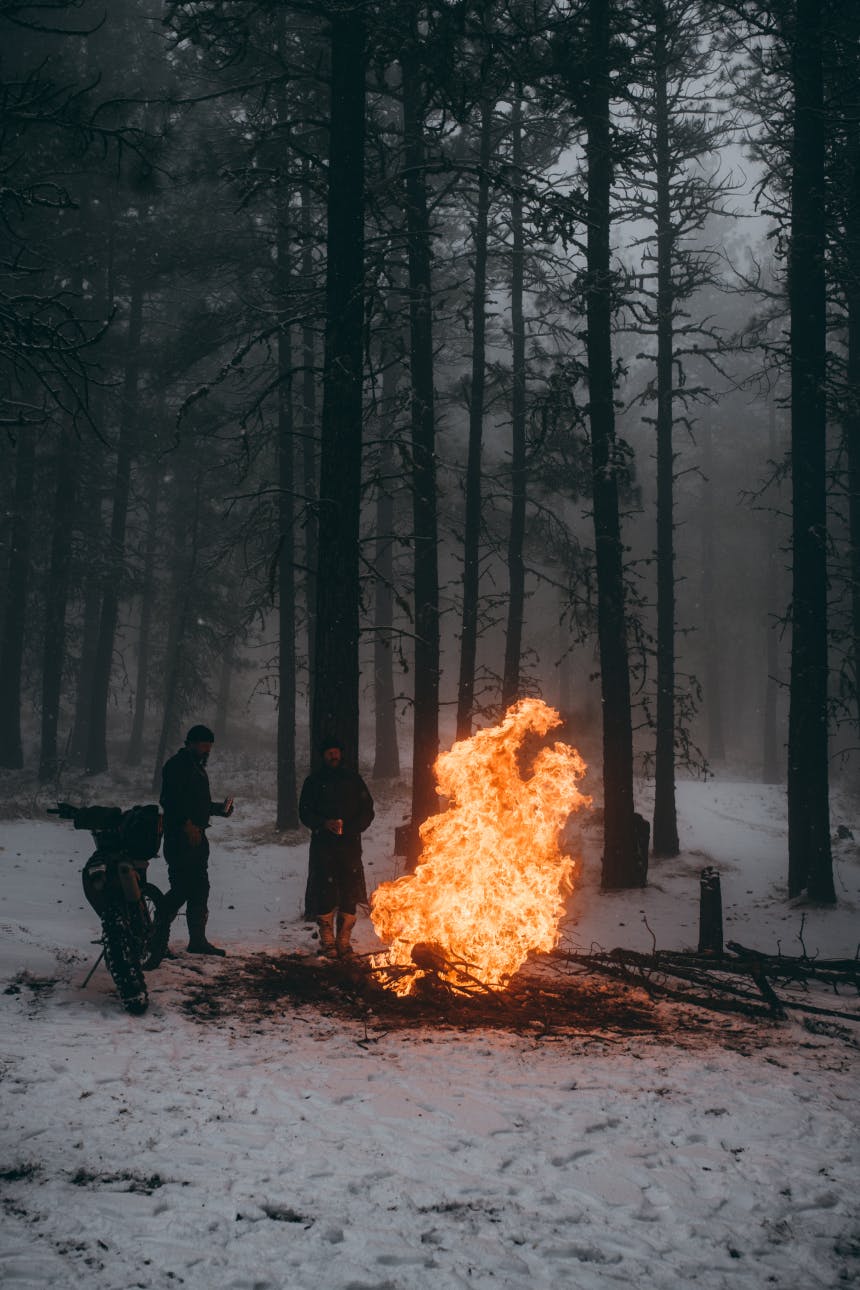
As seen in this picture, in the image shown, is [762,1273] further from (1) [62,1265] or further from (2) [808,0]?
(2) [808,0]

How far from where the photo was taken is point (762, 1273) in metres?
4.09

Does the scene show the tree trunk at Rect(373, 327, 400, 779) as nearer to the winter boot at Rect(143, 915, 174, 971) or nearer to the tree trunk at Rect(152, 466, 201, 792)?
the tree trunk at Rect(152, 466, 201, 792)

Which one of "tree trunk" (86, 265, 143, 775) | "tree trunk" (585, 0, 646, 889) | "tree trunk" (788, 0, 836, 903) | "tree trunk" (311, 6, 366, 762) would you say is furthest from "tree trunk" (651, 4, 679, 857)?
"tree trunk" (86, 265, 143, 775)

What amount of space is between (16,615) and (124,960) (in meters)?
18.1

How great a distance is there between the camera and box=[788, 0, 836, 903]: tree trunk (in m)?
13.2

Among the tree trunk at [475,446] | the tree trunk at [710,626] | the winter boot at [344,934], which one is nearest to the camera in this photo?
the winter boot at [344,934]

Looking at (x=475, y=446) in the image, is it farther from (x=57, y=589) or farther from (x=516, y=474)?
(x=57, y=589)

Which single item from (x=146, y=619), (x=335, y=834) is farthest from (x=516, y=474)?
(x=146, y=619)

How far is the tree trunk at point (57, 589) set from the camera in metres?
22.2

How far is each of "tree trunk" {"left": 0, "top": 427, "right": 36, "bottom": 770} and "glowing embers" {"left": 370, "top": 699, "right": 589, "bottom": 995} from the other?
1722cm

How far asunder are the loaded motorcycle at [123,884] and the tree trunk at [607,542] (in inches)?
330

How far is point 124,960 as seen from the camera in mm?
6984

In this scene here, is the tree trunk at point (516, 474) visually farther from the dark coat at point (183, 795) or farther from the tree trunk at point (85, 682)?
the tree trunk at point (85, 682)

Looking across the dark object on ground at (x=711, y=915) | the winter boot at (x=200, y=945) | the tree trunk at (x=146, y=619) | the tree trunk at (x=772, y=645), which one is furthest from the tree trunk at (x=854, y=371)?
the tree trunk at (x=146, y=619)
